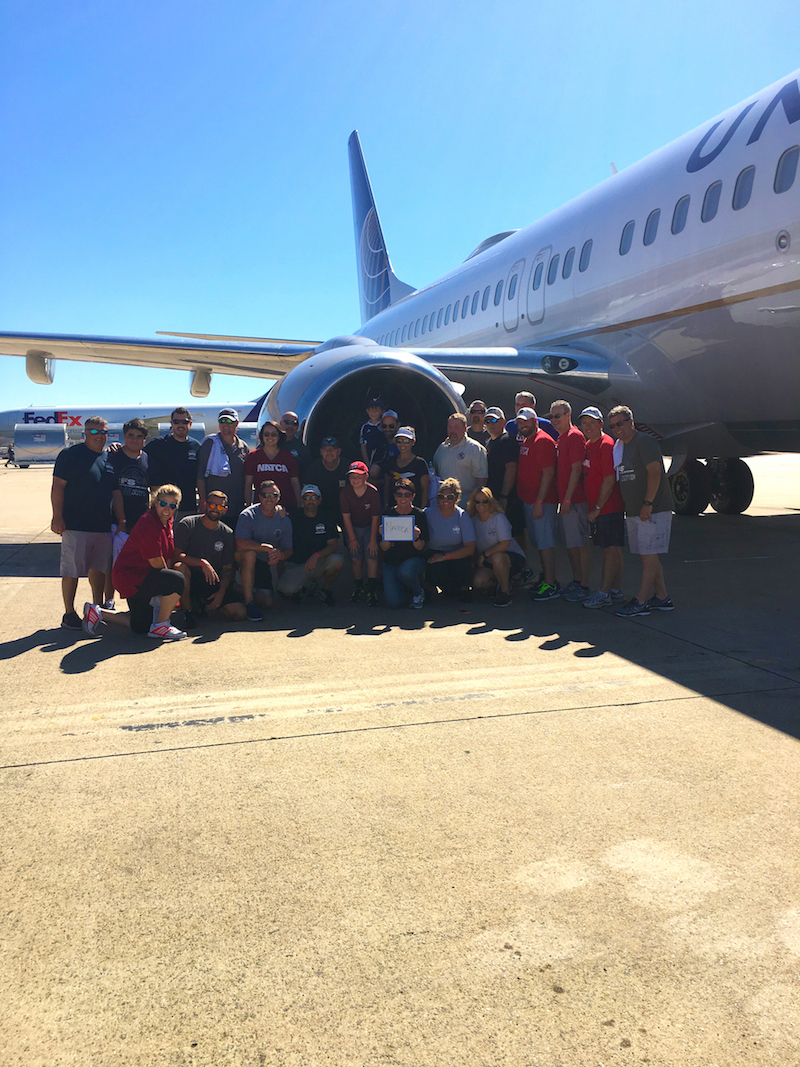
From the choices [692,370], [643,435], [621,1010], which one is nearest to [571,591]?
[643,435]

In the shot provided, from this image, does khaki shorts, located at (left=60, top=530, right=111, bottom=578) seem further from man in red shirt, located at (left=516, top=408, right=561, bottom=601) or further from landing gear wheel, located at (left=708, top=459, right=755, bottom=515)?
landing gear wheel, located at (left=708, top=459, right=755, bottom=515)

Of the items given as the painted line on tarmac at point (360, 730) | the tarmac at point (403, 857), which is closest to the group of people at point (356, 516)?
the tarmac at point (403, 857)

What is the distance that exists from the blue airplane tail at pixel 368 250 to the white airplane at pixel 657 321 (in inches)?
456

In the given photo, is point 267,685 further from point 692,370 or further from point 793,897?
point 692,370

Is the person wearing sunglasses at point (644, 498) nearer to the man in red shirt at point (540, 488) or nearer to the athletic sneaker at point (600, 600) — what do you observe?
the athletic sneaker at point (600, 600)

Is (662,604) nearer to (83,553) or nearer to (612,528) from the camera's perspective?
(612,528)

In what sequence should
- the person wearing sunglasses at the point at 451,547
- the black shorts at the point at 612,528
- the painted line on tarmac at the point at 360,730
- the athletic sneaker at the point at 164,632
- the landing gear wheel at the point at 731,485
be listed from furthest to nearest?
the landing gear wheel at the point at 731,485 → the person wearing sunglasses at the point at 451,547 → the black shorts at the point at 612,528 → the athletic sneaker at the point at 164,632 → the painted line on tarmac at the point at 360,730

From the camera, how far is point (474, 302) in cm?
1187

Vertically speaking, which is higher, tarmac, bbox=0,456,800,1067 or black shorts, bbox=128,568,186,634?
black shorts, bbox=128,568,186,634

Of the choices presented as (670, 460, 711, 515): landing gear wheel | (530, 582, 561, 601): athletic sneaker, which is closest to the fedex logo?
(670, 460, 711, 515): landing gear wheel

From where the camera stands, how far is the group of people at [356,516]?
577 centimetres

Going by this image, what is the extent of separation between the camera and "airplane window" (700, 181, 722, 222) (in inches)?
276

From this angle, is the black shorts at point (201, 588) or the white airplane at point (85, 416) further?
the white airplane at point (85, 416)

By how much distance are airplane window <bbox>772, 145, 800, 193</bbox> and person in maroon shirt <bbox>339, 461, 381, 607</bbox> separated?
405 cm
